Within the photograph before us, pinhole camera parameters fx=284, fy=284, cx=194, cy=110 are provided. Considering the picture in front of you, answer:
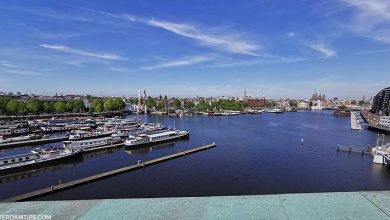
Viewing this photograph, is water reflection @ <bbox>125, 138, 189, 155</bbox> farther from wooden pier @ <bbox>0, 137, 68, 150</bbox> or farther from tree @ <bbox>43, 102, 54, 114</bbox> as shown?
tree @ <bbox>43, 102, 54, 114</bbox>

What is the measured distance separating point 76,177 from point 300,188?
1894cm

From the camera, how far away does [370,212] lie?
563cm

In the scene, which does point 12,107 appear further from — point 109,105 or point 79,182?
point 79,182

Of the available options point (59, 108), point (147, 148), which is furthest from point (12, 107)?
point (147, 148)

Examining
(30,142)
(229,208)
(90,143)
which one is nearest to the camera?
(229,208)

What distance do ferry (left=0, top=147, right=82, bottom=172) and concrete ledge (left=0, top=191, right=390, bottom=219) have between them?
24.4m

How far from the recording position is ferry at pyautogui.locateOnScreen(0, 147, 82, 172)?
88.8 ft

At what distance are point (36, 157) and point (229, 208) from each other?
95.7 ft

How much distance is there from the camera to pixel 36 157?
29.5 m

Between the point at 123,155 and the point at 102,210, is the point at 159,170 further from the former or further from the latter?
the point at 102,210

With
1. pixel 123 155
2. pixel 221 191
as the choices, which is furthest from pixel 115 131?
pixel 221 191

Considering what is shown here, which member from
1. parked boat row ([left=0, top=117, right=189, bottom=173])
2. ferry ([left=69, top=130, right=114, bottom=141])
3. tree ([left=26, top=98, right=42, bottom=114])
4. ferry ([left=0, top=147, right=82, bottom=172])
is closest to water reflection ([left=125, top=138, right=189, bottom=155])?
parked boat row ([left=0, top=117, right=189, bottom=173])

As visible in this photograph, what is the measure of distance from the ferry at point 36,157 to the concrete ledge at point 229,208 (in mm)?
24409

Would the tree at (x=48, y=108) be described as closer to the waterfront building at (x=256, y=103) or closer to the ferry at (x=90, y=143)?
the ferry at (x=90, y=143)
